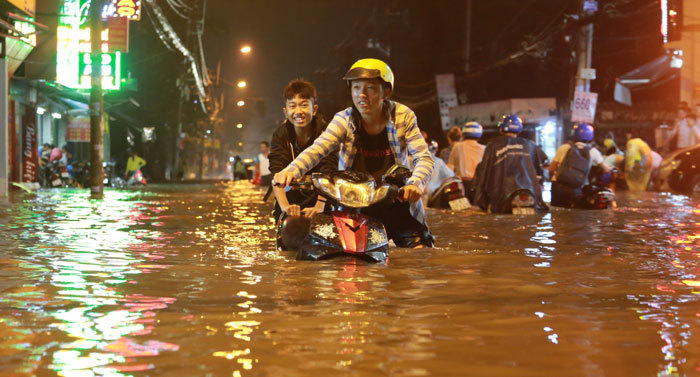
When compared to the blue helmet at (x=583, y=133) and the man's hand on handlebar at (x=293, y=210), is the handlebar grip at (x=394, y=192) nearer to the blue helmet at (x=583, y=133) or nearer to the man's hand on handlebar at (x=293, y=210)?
the man's hand on handlebar at (x=293, y=210)

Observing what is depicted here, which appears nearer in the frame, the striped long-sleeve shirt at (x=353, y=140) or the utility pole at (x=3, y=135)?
the striped long-sleeve shirt at (x=353, y=140)

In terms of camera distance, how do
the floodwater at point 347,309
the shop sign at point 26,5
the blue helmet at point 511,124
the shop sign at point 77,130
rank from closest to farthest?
the floodwater at point 347,309 → the blue helmet at point 511,124 → the shop sign at point 26,5 → the shop sign at point 77,130

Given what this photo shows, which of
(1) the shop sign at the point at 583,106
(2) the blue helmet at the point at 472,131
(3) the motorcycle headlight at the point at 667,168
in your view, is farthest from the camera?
(1) the shop sign at the point at 583,106

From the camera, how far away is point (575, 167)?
48.6ft

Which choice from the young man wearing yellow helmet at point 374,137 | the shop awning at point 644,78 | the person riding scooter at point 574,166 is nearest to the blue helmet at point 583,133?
the person riding scooter at point 574,166

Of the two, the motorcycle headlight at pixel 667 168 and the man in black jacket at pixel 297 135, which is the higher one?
the man in black jacket at pixel 297 135

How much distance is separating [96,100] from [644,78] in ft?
68.5

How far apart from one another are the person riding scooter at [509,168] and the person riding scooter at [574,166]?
98 centimetres

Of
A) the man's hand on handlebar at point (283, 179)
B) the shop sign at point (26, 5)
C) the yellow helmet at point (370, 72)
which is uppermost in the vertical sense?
the shop sign at point (26, 5)

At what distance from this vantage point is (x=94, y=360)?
343 centimetres

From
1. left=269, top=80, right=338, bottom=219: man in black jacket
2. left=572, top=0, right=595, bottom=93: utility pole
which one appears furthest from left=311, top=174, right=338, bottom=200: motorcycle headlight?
left=572, top=0, right=595, bottom=93: utility pole

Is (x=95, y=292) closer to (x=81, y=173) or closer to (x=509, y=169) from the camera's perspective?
(x=509, y=169)

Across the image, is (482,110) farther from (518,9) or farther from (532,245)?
(532,245)

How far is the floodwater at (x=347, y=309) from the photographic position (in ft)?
11.3
